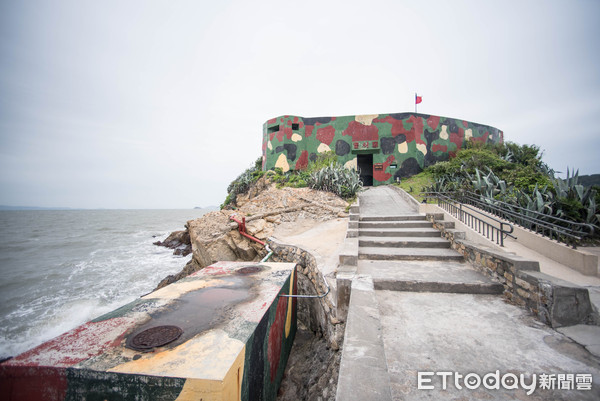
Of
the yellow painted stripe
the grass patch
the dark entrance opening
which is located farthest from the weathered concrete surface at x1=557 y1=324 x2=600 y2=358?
the dark entrance opening

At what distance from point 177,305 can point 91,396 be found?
50.3 inches

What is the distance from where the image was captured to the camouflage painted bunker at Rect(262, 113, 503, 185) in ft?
55.0

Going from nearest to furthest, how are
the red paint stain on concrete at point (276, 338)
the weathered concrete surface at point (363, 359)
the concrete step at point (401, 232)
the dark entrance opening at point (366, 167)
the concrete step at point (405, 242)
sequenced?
the weathered concrete surface at point (363, 359)
the red paint stain on concrete at point (276, 338)
the concrete step at point (405, 242)
the concrete step at point (401, 232)
the dark entrance opening at point (366, 167)

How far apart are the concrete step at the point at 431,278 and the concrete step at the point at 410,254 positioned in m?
0.20

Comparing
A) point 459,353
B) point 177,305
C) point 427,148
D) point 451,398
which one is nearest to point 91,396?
point 177,305

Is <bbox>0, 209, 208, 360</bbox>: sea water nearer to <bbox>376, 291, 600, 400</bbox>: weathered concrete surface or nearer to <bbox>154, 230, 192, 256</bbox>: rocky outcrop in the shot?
<bbox>154, 230, 192, 256</bbox>: rocky outcrop

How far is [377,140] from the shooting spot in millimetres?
16984

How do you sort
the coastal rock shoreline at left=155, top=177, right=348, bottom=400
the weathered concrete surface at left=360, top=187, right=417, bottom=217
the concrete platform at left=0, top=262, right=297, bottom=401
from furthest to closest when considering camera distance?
1. the weathered concrete surface at left=360, top=187, right=417, bottom=217
2. the coastal rock shoreline at left=155, top=177, right=348, bottom=400
3. the concrete platform at left=0, top=262, right=297, bottom=401

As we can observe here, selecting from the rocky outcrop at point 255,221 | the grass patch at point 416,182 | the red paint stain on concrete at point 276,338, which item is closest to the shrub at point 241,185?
the rocky outcrop at point 255,221

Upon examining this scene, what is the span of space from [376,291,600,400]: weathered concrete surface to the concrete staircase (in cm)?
176

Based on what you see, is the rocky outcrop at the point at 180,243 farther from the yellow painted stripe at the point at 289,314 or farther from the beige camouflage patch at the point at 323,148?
the yellow painted stripe at the point at 289,314

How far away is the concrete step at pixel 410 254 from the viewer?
5184 mm

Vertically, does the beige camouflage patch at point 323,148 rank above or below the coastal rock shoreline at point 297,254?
above

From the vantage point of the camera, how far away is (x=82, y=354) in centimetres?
205
